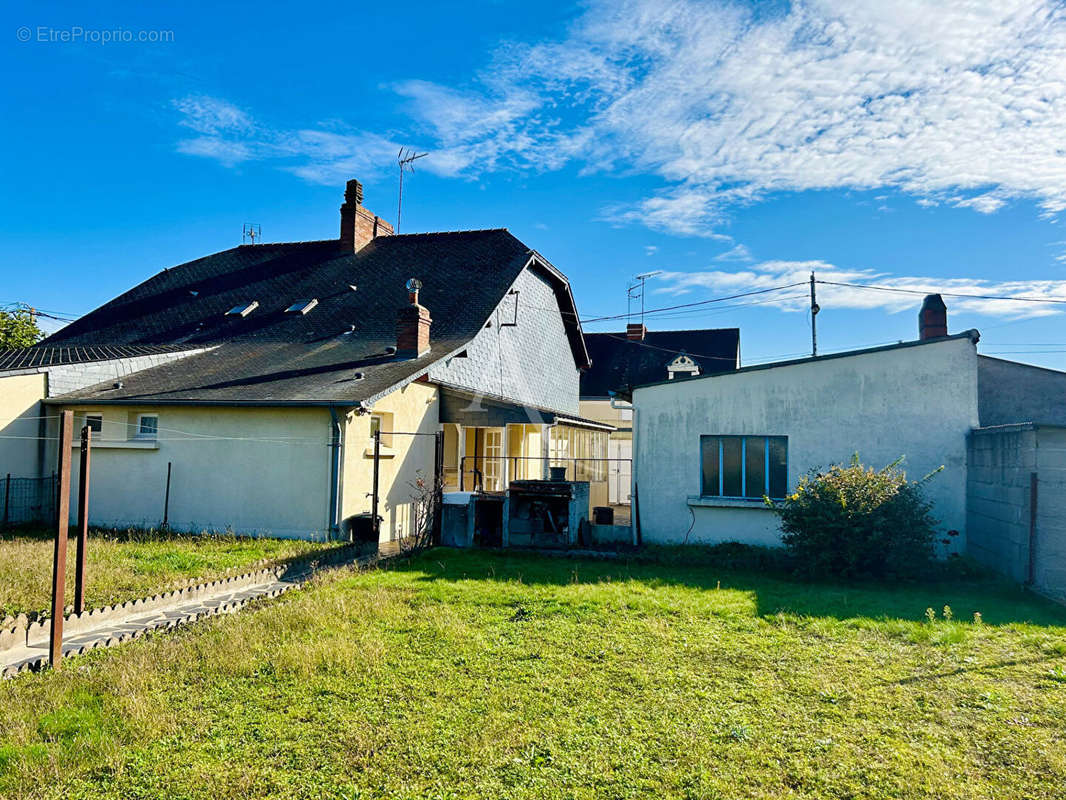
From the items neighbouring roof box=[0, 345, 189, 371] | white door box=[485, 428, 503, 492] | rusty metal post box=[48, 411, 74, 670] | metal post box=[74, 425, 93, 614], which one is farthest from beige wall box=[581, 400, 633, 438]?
rusty metal post box=[48, 411, 74, 670]

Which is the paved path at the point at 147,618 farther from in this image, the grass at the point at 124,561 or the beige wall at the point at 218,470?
the beige wall at the point at 218,470

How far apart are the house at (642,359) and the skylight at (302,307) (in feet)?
46.3

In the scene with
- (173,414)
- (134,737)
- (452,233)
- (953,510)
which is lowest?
(134,737)

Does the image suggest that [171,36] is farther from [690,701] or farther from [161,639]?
[690,701]

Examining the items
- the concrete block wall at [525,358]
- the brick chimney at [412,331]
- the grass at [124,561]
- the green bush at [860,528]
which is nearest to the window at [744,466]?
the green bush at [860,528]

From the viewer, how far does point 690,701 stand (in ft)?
17.9

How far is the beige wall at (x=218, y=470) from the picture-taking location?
43.6ft

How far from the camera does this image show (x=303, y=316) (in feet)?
65.4

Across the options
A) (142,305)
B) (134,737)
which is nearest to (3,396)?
(142,305)

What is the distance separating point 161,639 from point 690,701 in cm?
536

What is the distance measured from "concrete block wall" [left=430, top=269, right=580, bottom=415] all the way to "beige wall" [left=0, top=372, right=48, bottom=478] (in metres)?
8.83

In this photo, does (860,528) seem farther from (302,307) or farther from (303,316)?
(302,307)

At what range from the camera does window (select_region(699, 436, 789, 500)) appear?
42.4ft

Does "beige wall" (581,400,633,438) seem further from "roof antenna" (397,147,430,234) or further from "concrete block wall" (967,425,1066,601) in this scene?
"concrete block wall" (967,425,1066,601)
